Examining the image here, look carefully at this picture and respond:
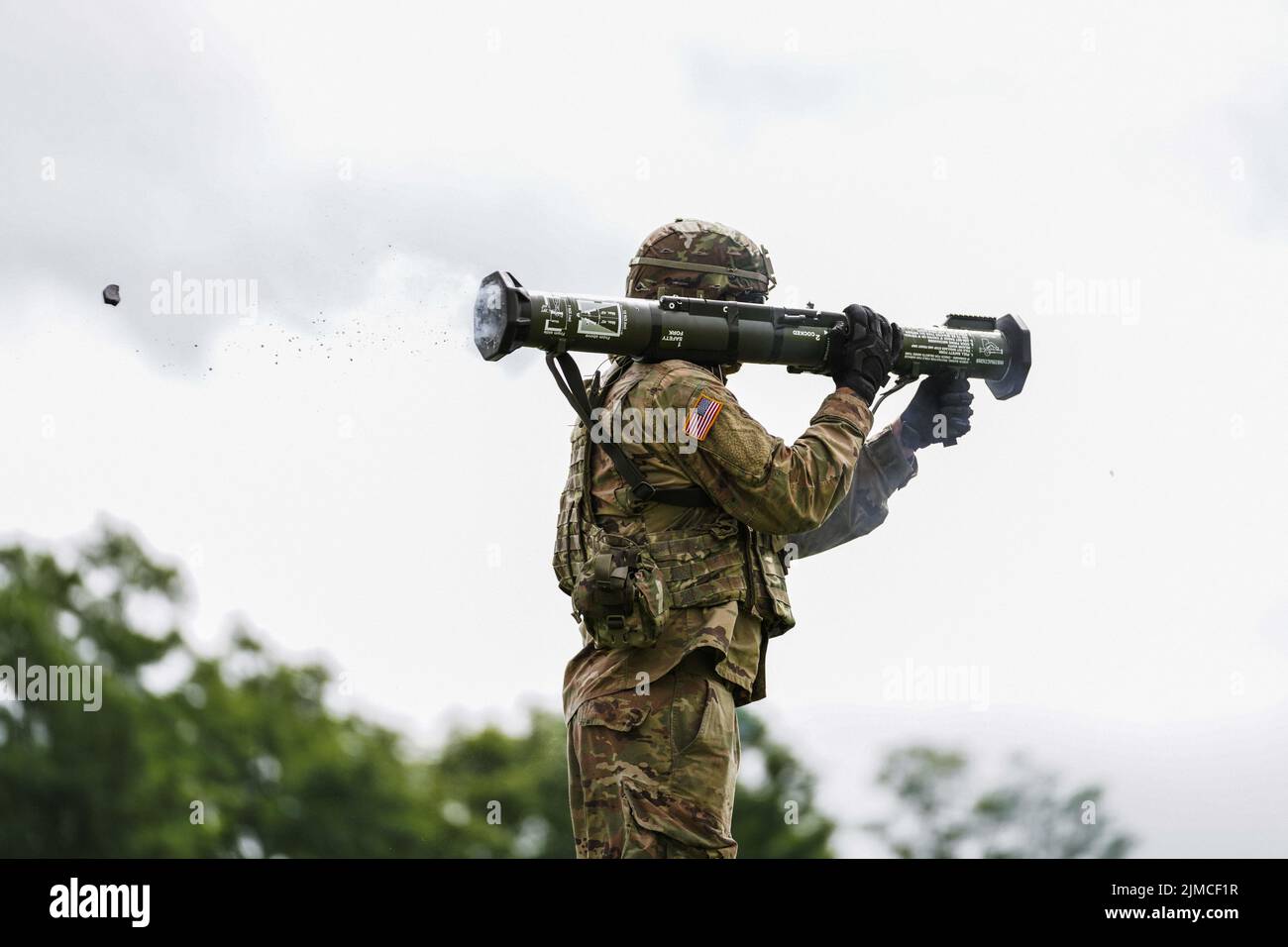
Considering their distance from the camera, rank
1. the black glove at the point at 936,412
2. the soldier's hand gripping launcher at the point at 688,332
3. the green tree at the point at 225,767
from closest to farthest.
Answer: the soldier's hand gripping launcher at the point at 688,332 → the black glove at the point at 936,412 → the green tree at the point at 225,767

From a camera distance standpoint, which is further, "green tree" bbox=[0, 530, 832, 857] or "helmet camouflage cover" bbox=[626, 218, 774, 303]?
"green tree" bbox=[0, 530, 832, 857]

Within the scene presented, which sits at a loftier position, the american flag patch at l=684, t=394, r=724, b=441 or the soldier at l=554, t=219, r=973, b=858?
the american flag patch at l=684, t=394, r=724, b=441

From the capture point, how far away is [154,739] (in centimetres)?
3591

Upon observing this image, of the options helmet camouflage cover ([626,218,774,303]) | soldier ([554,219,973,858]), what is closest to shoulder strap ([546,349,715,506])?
soldier ([554,219,973,858])

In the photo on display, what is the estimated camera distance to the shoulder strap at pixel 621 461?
8.16 m

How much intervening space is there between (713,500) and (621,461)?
394mm

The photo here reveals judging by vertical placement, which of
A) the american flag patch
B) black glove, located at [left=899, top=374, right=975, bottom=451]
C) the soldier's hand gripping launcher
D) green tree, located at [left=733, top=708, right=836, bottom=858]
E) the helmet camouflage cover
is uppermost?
the helmet camouflage cover

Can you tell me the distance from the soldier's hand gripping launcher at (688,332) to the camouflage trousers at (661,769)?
1.24 metres

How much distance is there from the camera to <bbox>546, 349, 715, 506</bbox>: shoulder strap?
8.16 m

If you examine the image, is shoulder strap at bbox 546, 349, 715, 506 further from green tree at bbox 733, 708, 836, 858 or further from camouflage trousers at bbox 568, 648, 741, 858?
green tree at bbox 733, 708, 836, 858

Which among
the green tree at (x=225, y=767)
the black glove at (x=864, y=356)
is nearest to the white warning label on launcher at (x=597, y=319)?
the black glove at (x=864, y=356)

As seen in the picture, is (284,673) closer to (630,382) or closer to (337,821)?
(337,821)

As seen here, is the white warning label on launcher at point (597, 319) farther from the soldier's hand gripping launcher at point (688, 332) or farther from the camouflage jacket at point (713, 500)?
the camouflage jacket at point (713, 500)

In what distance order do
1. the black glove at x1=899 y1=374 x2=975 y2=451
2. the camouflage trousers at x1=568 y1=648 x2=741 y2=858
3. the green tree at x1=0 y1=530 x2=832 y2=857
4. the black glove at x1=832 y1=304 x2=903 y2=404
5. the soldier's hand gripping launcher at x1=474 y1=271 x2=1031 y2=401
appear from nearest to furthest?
the camouflage trousers at x1=568 y1=648 x2=741 y2=858 < the soldier's hand gripping launcher at x1=474 y1=271 x2=1031 y2=401 < the black glove at x1=832 y1=304 x2=903 y2=404 < the black glove at x1=899 y1=374 x2=975 y2=451 < the green tree at x1=0 y1=530 x2=832 y2=857
